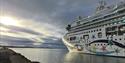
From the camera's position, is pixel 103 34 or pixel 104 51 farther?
pixel 103 34

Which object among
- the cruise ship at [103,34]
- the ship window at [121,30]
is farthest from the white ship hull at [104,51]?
the ship window at [121,30]

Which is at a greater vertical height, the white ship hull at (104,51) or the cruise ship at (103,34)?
the cruise ship at (103,34)

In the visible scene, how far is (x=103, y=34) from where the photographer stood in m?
39.9

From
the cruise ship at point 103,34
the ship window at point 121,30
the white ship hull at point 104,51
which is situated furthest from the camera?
the cruise ship at point 103,34

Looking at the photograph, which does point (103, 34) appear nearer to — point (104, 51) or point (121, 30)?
point (104, 51)

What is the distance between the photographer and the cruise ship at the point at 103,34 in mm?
35062

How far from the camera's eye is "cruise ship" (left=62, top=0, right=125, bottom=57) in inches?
1380

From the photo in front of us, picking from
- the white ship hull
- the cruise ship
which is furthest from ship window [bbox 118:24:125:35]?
the white ship hull

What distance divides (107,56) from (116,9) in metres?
11.4

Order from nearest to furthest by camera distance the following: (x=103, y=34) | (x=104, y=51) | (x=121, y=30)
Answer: (x=121, y=30) → (x=104, y=51) → (x=103, y=34)

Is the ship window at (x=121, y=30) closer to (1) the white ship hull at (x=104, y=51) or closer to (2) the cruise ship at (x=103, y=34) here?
(2) the cruise ship at (x=103, y=34)

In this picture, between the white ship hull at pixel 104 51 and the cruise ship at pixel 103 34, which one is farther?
the cruise ship at pixel 103 34

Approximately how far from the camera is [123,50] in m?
33.3

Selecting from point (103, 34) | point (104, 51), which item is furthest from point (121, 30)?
point (104, 51)
